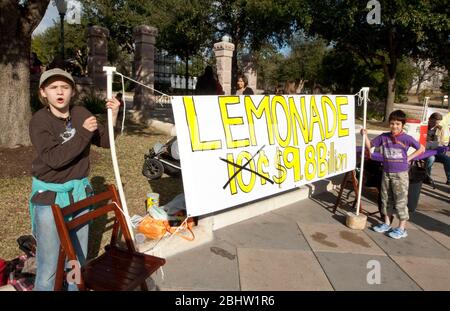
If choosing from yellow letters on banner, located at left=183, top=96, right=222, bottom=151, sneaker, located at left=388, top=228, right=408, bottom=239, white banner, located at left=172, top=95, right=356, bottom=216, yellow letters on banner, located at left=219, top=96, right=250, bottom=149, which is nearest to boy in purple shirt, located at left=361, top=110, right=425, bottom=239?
sneaker, located at left=388, top=228, right=408, bottom=239

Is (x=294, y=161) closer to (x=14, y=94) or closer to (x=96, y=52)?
(x=14, y=94)

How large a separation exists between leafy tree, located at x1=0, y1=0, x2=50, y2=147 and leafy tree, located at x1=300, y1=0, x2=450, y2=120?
1402 centimetres

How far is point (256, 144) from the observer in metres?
4.53

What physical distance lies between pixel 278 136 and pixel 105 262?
9.29ft

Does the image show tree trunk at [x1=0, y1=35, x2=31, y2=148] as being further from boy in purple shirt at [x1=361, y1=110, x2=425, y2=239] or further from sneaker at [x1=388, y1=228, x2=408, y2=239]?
sneaker at [x1=388, y1=228, x2=408, y2=239]

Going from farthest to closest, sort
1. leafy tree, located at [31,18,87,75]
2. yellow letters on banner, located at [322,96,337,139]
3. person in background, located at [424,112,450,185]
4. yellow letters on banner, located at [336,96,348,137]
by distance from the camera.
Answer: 1. leafy tree, located at [31,18,87,75]
2. person in background, located at [424,112,450,185]
3. yellow letters on banner, located at [336,96,348,137]
4. yellow letters on banner, located at [322,96,337,139]

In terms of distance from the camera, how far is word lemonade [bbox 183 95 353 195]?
4.19m

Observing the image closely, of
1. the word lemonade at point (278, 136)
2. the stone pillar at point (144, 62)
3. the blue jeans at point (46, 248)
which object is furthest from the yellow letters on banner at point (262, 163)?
the stone pillar at point (144, 62)

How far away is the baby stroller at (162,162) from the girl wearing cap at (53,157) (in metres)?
4.10

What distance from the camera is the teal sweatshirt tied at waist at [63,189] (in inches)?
102
